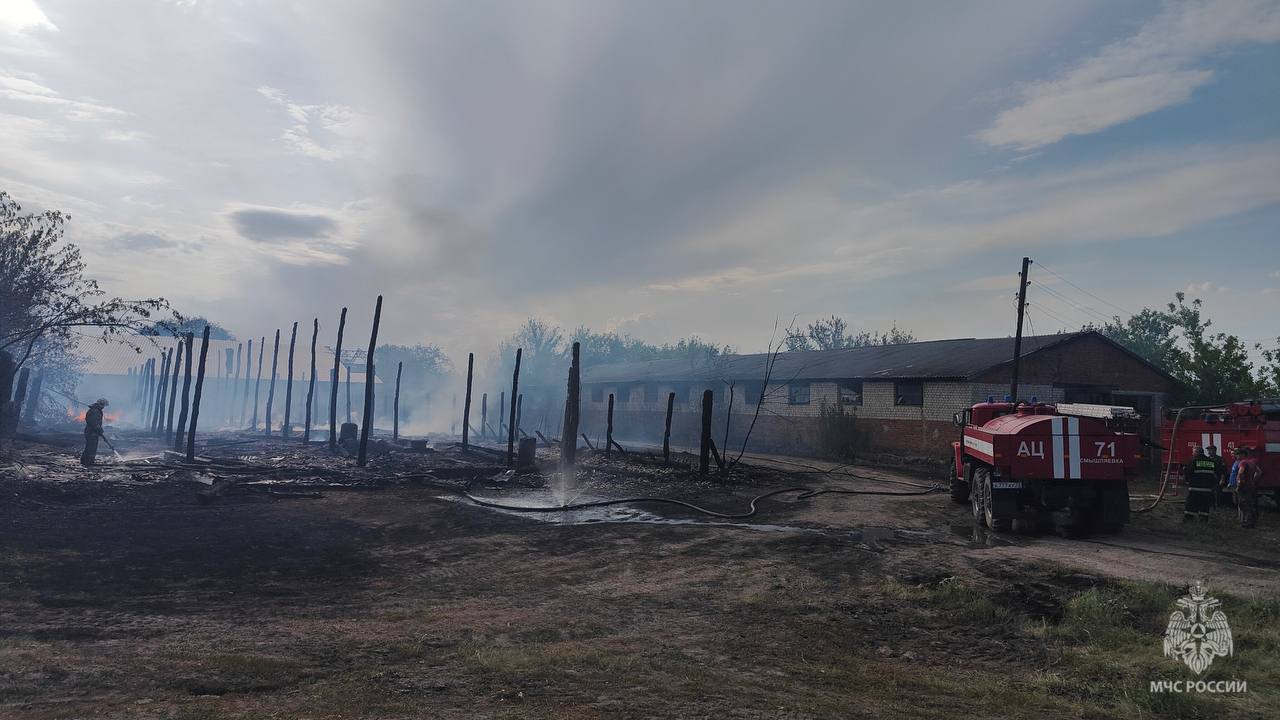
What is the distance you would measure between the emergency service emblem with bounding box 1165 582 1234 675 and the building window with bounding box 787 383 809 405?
25.2 meters

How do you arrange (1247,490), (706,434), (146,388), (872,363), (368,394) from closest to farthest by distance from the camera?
(1247,490) → (706,434) → (368,394) → (872,363) → (146,388)

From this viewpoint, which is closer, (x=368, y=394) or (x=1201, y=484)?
(x=1201, y=484)

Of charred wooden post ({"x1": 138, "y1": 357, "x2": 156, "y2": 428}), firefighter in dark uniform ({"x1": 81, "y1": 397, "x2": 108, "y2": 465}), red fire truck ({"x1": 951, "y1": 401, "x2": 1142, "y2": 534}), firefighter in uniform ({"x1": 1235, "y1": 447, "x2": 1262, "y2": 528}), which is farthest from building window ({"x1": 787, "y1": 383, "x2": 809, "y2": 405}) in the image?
charred wooden post ({"x1": 138, "y1": 357, "x2": 156, "y2": 428})

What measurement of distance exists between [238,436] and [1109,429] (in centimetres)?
4030

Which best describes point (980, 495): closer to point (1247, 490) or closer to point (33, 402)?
point (1247, 490)

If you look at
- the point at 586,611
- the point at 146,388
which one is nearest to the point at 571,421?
the point at 586,611

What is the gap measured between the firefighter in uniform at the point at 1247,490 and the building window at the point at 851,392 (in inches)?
662

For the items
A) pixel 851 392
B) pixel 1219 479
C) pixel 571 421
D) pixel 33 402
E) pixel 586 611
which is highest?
pixel 851 392

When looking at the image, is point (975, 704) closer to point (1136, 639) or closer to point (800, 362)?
point (1136, 639)

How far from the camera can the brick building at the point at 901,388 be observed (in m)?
26.0

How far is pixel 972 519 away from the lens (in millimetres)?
13898

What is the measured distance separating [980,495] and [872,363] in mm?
19656

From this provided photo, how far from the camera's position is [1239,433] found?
47.7 ft

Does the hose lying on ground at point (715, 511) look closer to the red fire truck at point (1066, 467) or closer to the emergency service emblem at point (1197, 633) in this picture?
the red fire truck at point (1066, 467)
